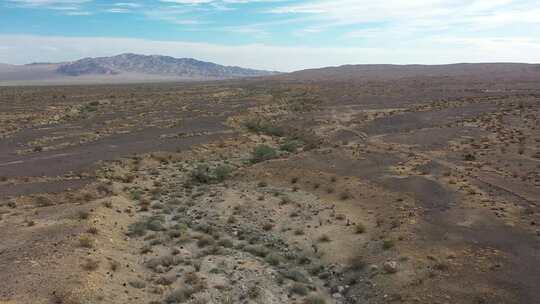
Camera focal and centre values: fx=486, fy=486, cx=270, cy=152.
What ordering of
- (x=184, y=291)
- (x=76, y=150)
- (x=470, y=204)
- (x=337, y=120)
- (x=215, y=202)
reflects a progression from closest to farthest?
(x=184, y=291) < (x=470, y=204) < (x=215, y=202) < (x=76, y=150) < (x=337, y=120)

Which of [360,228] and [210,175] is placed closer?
[360,228]

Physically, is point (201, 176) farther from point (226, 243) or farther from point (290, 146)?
point (290, 146)

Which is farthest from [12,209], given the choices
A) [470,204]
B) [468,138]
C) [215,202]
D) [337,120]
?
[337,120]

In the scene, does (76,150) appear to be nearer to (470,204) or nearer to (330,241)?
(330,241)

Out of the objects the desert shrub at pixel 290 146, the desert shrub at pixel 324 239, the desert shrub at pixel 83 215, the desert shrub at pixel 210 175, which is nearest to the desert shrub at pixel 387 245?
the desert shrub at pixel 324 239

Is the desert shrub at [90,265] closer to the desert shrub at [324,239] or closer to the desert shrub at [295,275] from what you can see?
the desert shrub at [295,275]

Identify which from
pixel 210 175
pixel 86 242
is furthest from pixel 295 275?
pixel 210 175

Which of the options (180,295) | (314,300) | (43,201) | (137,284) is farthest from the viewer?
(43,201)

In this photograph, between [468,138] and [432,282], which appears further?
[468,138]
